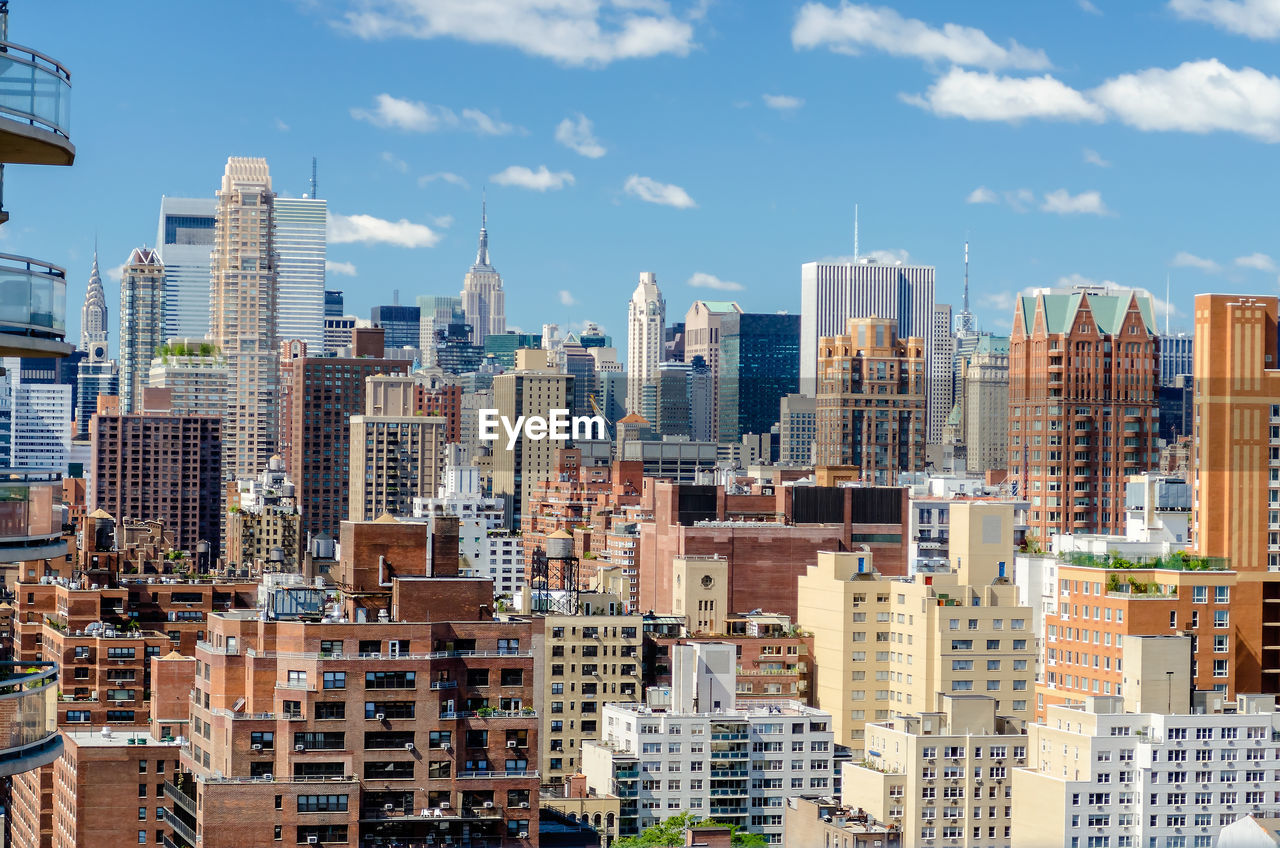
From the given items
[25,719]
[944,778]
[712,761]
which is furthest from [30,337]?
[712,761]

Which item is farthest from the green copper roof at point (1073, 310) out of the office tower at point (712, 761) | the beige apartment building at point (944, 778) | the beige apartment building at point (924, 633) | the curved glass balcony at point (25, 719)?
the curved glass balcony at point (25, 719)

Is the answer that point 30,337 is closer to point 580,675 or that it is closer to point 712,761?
point 712,761

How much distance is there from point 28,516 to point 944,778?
5331 centimetres

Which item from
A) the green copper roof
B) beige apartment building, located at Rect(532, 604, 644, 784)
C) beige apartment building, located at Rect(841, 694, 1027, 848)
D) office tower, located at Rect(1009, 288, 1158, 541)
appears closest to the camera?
beige apartment building, located at Rect(841, 694, 1027, 848)

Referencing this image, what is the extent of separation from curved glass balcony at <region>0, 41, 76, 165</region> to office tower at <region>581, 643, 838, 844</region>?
2348 inches

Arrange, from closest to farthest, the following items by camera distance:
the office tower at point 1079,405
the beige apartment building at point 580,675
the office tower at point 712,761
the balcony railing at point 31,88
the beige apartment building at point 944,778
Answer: the balcony railing at point 31,88
the beige apartment building at point 944,778
the office tower at point 712,761
the beige apartment building at point 580,675
the office tower at point 1079,405

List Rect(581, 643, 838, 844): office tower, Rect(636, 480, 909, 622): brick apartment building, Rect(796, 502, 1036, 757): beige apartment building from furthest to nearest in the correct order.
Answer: Rect(636, 480, 909, 622): brick apartment building, Rect(796, 502, 1036, 757): beige apartment building, Rect(581, 643, 838, 844): office tower

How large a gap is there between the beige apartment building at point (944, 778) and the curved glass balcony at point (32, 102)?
2084 inches

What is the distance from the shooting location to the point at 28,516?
20.1 m

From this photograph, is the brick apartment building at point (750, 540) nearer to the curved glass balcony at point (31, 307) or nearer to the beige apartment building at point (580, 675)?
the beige apartment building at point (580, 675)

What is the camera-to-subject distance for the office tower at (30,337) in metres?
19.2

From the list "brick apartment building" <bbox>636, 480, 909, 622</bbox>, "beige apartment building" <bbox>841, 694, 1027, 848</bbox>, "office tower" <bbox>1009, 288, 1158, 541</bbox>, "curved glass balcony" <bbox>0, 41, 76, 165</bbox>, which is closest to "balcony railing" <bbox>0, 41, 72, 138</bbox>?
"curved glass balcony" <bbox>0, 41, 76, 165</bbox>

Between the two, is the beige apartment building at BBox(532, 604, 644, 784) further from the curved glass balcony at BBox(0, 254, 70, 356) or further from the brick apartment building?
the curved glass balcony at BBox(0, 254, 70, 356)

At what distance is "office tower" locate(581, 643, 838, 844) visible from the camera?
77.9 metres
